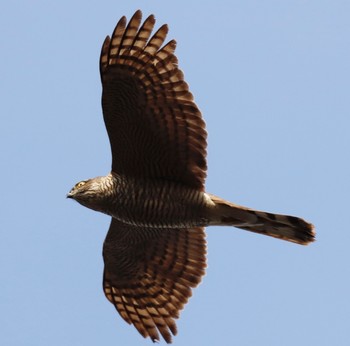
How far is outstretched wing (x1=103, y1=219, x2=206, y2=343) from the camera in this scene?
51.0 feet

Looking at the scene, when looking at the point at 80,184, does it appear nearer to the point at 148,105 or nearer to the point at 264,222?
the point at 148,105

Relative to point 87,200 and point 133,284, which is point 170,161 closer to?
point 87,200

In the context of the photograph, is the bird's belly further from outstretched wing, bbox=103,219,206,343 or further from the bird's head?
outstretched wing, bbox=103,219,206,343

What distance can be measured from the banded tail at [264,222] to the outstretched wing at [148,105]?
48cm

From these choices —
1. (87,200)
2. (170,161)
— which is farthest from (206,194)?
(87,200)

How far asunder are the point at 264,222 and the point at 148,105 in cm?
240

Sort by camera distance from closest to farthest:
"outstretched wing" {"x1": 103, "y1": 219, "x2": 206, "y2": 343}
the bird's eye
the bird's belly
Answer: the bird's belly → the bird's eye → "outstretched wing" {"x1": 103, "y1": 219, "x2": 206, "y2": 343}

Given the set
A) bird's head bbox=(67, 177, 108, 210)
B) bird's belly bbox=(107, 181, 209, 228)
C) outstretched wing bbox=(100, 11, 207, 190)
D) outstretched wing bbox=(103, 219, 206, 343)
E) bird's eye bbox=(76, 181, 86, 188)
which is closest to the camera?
outstretched wing bbox=(100, 11, 207, 190)

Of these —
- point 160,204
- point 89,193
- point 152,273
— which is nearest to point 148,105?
→ point 160,204

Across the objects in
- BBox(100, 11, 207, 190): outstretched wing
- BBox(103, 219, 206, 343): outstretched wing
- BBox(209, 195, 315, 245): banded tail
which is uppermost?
BBox(100, 11, 207, 190): outstretched wing

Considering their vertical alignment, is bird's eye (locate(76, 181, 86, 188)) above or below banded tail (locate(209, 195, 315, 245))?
below

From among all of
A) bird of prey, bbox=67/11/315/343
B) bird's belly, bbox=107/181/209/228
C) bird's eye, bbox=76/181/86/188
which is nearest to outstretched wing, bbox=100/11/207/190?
bird of prey, bbox=67/11/315/343

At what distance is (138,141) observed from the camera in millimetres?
14078

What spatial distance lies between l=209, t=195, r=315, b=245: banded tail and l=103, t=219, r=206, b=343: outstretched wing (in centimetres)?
124
